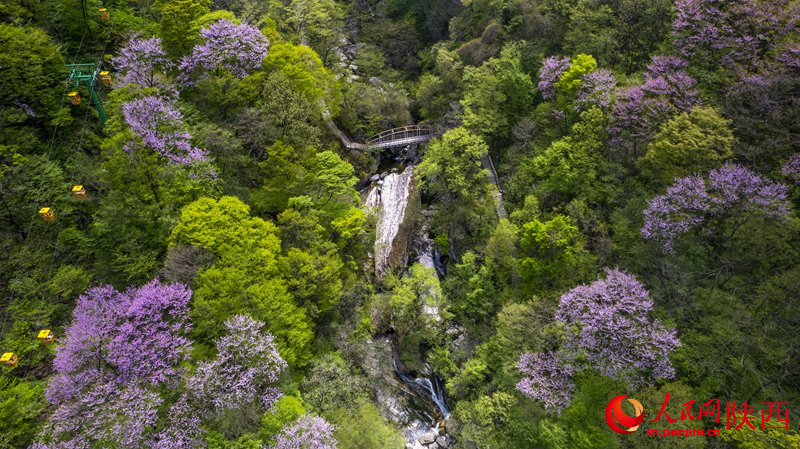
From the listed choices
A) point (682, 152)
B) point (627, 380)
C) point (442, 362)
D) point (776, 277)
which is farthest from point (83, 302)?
point (776, 277)

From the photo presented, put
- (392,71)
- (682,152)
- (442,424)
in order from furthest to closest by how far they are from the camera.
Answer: (392,71), (442,424), (682,152)

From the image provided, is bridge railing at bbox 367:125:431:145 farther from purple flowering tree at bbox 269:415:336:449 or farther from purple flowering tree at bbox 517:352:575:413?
purple flowering tree at bbox 269:415:336:449

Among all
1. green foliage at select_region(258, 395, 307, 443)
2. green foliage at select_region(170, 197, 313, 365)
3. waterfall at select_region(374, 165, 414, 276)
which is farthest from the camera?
waterfall at select_region(374, 165, 414, 276)

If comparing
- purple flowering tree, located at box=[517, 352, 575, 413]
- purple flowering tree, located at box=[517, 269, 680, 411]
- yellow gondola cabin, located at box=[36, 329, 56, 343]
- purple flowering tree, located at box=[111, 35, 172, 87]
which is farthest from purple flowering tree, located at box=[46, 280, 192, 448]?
purple flowering tree, located at box=[517, 269, 680, 411]

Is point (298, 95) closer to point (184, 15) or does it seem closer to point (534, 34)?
point (184, 15)

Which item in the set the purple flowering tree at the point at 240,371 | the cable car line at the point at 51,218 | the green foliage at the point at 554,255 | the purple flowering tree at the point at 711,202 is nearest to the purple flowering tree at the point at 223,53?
the cable car line at the point at 51,218

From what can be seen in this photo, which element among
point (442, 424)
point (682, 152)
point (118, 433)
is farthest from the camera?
point (442, 424)

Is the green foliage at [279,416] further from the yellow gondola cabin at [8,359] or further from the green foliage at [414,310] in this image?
the yellow gondola cabin at [8,359]

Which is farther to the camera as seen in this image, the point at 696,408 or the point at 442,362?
the point at 442,362
